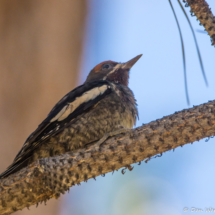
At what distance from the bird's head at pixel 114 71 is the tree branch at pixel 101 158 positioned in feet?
6.25

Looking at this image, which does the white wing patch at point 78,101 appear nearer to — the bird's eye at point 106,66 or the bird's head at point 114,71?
the bird's head at point 114,71

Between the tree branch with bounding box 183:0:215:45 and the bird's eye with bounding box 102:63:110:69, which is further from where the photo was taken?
the bird's eye with bounding box 102:63:110:69

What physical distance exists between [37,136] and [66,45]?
1.94 m

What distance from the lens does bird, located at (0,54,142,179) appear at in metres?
2.39

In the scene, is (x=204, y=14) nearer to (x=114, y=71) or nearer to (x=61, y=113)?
(x=61, y=113)

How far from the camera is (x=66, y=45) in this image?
4.02 metres

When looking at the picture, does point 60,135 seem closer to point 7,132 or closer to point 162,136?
point 162,136

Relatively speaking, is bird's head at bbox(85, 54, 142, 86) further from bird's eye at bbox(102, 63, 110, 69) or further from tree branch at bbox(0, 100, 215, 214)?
tree branch at bbox(0, 100, 215, 214)

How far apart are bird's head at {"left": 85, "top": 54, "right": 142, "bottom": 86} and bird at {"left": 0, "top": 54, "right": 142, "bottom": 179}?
0.64 m

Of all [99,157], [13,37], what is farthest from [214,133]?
[13,37]

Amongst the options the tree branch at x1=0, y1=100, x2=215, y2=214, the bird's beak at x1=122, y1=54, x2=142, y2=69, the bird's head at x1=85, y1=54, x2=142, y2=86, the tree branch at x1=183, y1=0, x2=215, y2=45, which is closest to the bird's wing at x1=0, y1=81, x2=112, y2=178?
the tree branch at x1=0, y1=100, x2=215, y2=214

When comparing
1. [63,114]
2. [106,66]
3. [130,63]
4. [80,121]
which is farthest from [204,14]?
[106,66]

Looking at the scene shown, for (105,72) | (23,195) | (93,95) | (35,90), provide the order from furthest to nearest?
(105,72)
(35,90)
(93,95)
(23,195)

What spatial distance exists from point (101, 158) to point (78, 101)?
0.95 meters
